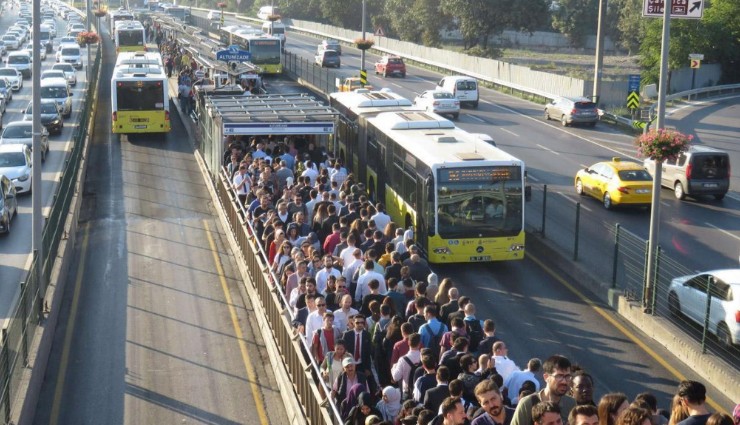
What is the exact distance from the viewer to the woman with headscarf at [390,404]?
36.4 ft

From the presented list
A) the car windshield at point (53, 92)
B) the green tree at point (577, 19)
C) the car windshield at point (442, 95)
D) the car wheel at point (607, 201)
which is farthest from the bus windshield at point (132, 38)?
the green tree at point (577, 19)

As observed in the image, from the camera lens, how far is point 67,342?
17844mm

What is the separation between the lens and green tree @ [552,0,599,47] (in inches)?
4085

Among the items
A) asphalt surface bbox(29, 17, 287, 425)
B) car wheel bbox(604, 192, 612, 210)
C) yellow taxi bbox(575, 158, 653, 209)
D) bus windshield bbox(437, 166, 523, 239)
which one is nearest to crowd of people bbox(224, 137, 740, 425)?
asphalt surface bbox(29, 17, 287, 425)

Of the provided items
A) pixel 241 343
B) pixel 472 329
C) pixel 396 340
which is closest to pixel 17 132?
pixel 241 343

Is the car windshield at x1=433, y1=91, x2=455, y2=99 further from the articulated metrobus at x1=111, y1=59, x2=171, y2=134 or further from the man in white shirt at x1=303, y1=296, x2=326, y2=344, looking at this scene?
the man in white shirt at x1=303, y1=296, x2=326, y2=344

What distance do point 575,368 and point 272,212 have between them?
10.3 meters

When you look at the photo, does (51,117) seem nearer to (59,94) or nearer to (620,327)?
(59,94)

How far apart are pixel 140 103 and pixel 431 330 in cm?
2793

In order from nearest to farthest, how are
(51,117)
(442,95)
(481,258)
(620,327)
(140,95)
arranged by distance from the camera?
(620,327) → (481,258) → (140,95) → (51,117) → (442,95)

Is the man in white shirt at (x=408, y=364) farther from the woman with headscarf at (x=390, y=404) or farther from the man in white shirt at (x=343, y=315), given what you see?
the man in white shirt at (x=343, y=315)

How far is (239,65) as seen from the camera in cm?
4500

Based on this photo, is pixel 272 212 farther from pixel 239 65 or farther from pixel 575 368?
pixel 239 65

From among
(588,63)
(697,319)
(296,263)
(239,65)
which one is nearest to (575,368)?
(296,263)
